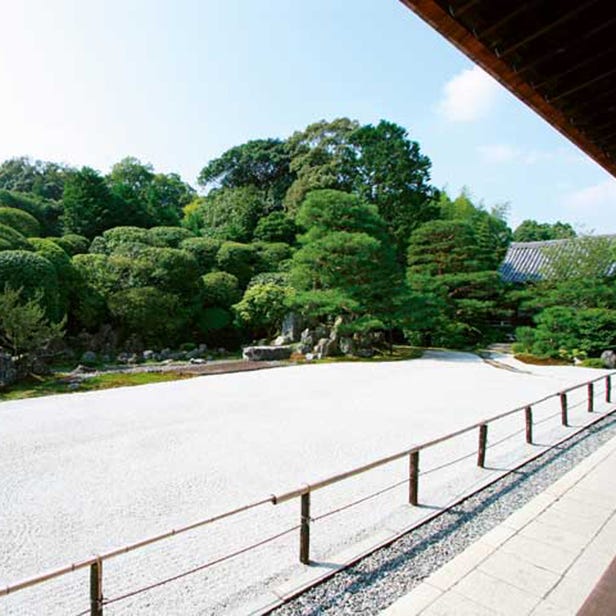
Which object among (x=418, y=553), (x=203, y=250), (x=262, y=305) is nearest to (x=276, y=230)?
(x=203, y=250)

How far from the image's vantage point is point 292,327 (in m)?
13.9

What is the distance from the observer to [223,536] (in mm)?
2752

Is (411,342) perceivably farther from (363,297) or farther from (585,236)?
(585,236)

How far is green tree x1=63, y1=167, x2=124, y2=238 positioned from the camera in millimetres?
17391

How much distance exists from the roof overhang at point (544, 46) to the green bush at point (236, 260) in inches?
586

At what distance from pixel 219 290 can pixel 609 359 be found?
12269mm

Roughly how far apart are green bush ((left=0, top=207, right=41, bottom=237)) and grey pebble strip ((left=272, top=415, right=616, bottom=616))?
1619cm

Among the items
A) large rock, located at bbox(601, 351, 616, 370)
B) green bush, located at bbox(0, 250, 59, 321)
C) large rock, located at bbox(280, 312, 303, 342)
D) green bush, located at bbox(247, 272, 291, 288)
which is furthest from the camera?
green bush, located at bbox(247, 272, 291, 288)

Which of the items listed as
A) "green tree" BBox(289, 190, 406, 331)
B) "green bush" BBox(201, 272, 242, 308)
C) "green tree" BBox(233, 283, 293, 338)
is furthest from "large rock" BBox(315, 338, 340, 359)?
"green bush" BBox(201, 272, 242, 308)

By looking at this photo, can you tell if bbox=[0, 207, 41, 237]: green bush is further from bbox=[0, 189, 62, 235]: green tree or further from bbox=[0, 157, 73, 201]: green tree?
bbox=[0, 157, 73, 201]: green tree

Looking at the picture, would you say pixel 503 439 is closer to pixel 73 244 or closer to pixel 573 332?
pixel 573 332

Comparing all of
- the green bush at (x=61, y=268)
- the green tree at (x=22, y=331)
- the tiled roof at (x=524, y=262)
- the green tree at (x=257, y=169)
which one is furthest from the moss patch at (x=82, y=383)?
the green tree at (x=257, y=169)

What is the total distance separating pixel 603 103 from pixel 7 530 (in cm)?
450

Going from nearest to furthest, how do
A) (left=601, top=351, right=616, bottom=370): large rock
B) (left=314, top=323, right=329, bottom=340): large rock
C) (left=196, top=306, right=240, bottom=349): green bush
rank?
(left=601, top=351, right=616, bottom=370): large rock < (left=314, top=323, right=329, bottom=340): large rock < (left=196, top=306, right=240, bottom=349): green bush
